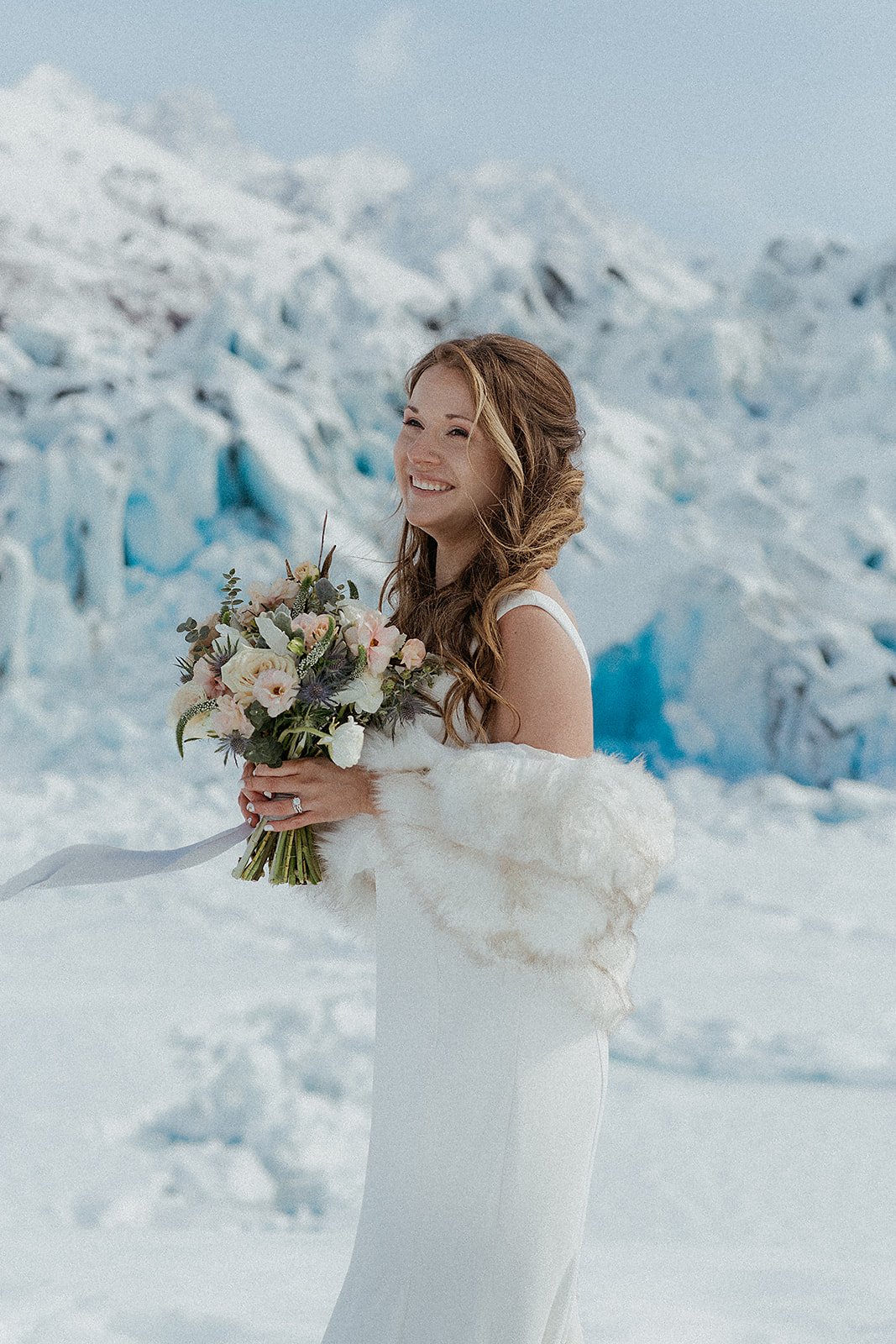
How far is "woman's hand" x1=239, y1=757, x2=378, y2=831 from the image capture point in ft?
4.24

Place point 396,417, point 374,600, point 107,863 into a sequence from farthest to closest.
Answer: point 396,417, point 374,600, point 107,863

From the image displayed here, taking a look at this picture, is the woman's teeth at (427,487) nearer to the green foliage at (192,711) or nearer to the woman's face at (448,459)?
the woman's face at (448,459)

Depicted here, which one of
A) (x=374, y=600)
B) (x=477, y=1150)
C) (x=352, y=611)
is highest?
(x=352, y=611)

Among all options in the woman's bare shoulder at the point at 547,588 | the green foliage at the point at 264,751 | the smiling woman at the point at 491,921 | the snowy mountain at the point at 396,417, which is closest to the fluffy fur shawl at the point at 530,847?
the smiling woman at the point at 491,921

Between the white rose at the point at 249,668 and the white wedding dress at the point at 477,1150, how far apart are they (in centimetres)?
22

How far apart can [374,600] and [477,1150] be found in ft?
18.9

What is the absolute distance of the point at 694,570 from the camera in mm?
7328

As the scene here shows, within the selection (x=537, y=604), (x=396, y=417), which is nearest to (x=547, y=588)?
(x=537, y=604)

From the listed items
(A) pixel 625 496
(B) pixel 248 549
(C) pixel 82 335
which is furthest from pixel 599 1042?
(C) pixel 82 335

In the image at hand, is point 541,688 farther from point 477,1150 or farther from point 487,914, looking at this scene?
point 477,1150

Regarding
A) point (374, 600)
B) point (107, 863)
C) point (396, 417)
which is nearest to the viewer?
point (107, 863)

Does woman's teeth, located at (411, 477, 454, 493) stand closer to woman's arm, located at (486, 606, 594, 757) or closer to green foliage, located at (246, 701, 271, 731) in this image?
A: woman's arm, located at (486, 606, 594, 757)

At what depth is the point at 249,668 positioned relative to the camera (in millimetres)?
1271

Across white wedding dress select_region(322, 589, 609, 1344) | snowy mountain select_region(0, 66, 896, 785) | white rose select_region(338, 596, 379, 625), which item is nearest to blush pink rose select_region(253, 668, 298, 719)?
white rose select_region(338, 596, 379, 625)
